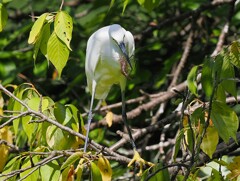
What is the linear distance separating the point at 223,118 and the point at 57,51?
1.29ft

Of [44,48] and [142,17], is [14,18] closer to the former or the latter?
[142,17]

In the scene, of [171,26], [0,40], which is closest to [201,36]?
[171,26]

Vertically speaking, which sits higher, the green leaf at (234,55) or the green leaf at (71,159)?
the green leaf at (234,55)

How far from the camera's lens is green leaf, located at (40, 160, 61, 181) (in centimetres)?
138

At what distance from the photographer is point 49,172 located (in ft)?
4.52

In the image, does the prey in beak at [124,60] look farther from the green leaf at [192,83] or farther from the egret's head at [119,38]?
the green leaf at [192,83]

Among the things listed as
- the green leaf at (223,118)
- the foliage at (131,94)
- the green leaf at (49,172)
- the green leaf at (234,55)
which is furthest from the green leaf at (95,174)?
the green leaf at (234,55)

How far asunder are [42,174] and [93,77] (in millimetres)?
559

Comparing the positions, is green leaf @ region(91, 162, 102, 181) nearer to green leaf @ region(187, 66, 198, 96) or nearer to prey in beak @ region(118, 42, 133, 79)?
green leaf @ region(187, 66, 198, 96)

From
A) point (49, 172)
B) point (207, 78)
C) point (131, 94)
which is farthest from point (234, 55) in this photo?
point (131, 94)

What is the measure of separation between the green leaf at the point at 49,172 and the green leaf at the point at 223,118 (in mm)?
346

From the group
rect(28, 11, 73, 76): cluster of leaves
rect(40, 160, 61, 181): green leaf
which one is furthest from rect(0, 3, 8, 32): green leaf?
rect(40, 160, 61, 181): green leaf

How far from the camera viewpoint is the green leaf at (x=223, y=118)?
1.32 metres

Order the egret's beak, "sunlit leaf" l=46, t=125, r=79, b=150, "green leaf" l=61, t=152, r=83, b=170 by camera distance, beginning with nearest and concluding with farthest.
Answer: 1. "green leaf" l=61, t=152, r=83, b=170
2. "sunlit leaf" l=46, t=125, r=79, b=150
3. the egret's beak
